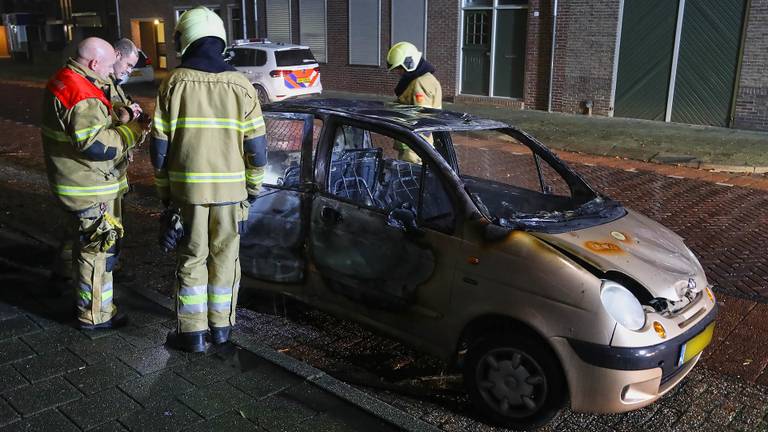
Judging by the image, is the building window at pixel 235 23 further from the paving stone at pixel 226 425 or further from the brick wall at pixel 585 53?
the paving stone at pixel 226 425

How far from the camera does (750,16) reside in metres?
13.6

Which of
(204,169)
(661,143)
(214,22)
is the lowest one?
(661,143)

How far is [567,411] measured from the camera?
3.78 m

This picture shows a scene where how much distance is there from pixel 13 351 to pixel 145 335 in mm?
728

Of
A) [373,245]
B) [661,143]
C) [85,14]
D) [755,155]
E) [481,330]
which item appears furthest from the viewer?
[85,14]

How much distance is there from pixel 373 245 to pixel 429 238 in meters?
Answer: 0.42

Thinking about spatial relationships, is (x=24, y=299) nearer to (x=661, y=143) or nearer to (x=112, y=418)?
(x=112, y=418)

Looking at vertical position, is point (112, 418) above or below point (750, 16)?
below

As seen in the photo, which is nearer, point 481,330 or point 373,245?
point 481,330

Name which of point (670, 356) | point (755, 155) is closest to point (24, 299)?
point (670, 356)

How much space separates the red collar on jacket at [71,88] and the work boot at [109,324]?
4.48 ft

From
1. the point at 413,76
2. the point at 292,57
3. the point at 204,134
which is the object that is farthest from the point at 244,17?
the point at 204,134

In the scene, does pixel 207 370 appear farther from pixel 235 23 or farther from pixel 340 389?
pixel 235 23

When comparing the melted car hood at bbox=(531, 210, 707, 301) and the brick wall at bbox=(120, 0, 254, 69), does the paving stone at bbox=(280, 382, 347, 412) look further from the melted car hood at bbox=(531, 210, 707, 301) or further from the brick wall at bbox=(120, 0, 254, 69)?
the brick wall at bbox=(120, 0, 254, 69)
